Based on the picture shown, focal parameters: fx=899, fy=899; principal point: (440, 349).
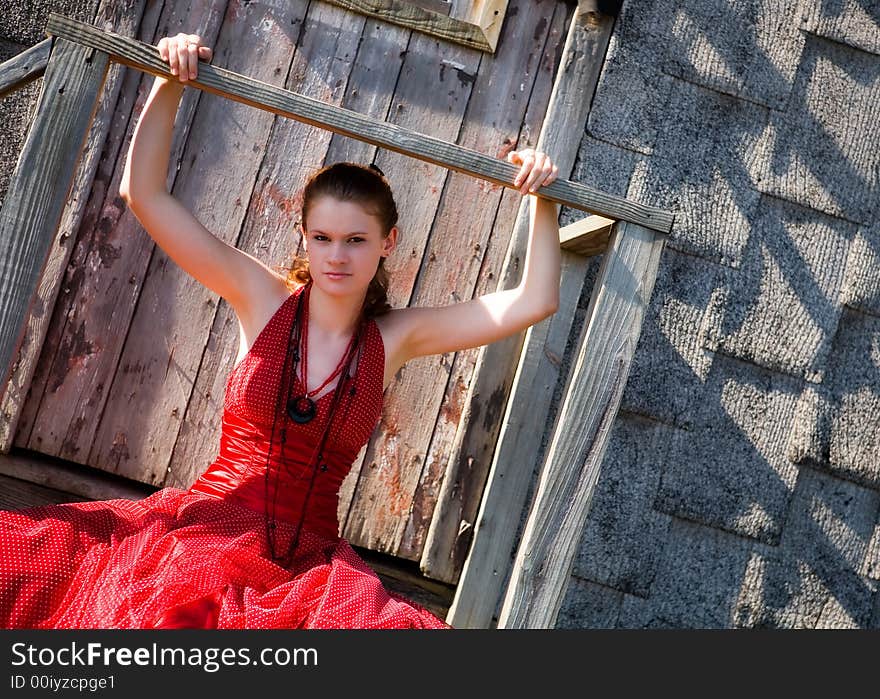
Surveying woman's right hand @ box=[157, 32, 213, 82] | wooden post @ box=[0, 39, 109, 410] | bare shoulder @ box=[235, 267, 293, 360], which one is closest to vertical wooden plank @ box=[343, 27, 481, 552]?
bare shoulder @ box=[235, 267, 293, 360]

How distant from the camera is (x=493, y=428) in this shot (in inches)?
112

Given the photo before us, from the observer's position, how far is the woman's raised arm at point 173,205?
1.99 m

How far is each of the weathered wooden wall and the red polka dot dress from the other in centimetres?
44

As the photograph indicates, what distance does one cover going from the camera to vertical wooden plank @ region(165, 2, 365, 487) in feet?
9.20

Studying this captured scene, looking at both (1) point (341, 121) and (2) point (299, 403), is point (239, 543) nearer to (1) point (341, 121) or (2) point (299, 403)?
(2) point (299, 403)

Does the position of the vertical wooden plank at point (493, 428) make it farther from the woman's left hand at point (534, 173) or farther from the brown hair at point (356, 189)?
the woman's left hand at point (534, 173)

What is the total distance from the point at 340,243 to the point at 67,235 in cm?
100

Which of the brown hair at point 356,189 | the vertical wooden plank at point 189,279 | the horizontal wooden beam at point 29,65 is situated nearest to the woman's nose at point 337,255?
the brown hair at point 356,189

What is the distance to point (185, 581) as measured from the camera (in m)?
1.74

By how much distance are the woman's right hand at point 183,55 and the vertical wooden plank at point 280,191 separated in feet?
2.75

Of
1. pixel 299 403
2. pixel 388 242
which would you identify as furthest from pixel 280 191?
pixel 299 403

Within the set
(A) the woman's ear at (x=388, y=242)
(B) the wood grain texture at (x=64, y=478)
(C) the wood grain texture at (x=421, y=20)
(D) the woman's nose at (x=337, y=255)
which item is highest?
(C) the wood grain texture at (x=421, y=20)

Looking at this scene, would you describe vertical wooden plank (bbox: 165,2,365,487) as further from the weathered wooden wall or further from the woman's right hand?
the woman's right hand

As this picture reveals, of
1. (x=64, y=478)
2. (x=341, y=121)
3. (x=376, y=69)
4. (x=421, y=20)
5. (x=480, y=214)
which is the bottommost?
(x=64, y=478)
